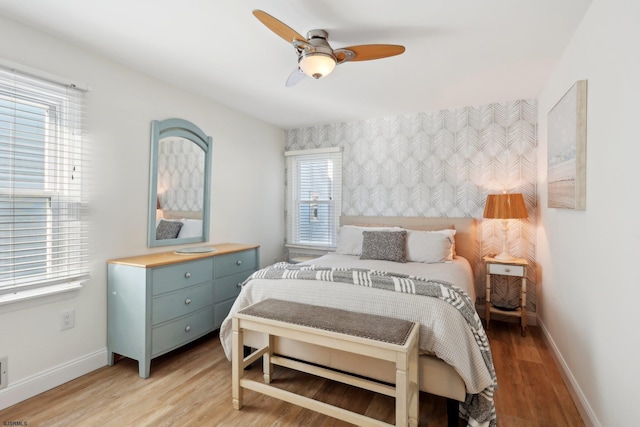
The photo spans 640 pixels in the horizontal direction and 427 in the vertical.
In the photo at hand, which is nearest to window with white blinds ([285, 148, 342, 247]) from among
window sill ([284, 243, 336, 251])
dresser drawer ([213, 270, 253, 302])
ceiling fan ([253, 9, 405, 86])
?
Result: window sill ([284, 243, 336, 251])

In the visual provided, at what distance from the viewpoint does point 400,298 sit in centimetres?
193

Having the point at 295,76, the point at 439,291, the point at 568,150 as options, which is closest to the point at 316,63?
the point at 295,76

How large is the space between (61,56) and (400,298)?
9.26 feet

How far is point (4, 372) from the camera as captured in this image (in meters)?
1.93

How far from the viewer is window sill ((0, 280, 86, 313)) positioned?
6.33ft

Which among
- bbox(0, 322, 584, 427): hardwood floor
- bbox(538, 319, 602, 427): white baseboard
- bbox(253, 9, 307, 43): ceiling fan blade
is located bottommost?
bbox(0, 322, 584, 427): hardwood floor

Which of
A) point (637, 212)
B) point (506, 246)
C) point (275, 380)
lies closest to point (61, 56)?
point (275, 380)

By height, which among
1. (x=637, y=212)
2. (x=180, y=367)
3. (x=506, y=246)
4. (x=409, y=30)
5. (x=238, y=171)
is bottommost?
(x=180, y=367)

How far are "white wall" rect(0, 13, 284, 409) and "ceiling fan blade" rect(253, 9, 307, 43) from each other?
1.58 metres

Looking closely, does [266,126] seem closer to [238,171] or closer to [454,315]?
[238,171]

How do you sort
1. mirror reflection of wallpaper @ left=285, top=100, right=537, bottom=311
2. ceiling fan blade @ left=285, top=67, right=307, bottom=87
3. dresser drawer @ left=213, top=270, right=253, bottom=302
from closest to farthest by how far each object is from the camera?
1. ceiling fan blade @ left=285, top=67, right=307, bottom=87
2. dresser drawer @ left=213, top=270, right=253, bottom=302
3. mirror reflection of wallpaper @ left=285, top=100, right=537, bottom=311

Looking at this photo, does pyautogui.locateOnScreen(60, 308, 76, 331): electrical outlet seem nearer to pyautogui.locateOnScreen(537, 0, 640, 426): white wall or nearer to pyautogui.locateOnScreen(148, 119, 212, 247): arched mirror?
pyautogui.locateOnScreen(148, 119, 212, 247): arched mirror

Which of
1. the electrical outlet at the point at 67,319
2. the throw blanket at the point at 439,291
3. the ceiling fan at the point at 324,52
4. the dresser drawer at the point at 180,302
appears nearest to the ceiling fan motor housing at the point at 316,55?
the ceiling fan at the point at 324,52

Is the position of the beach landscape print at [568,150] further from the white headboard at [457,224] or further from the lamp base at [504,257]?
the white headboard at [457,224]
